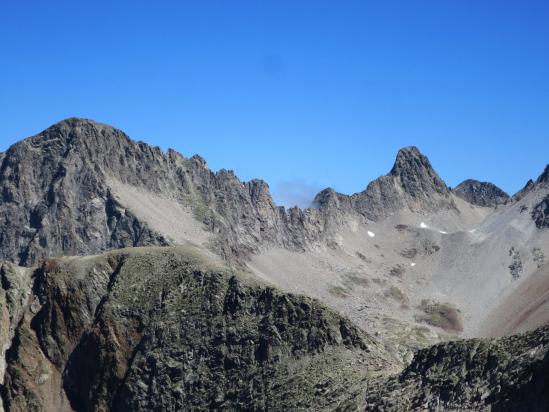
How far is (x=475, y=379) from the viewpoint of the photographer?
99062mm

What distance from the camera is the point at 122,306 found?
542 feet

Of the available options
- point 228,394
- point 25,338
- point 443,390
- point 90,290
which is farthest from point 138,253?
point 443,390

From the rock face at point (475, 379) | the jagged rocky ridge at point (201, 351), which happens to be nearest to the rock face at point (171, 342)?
the jagged rocky ridge at point (201, 351)

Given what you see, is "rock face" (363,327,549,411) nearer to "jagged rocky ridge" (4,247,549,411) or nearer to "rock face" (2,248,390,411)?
"jagged rocky ridge" (4,247,549,411)

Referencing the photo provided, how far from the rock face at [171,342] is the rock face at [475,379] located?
1401cm

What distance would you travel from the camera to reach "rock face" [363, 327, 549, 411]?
8994 cm

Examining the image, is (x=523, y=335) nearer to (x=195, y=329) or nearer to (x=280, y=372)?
(x=280, y=372)

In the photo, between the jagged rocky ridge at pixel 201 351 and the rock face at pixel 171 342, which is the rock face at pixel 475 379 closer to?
the jagged rocky ridge at pixel 201 351

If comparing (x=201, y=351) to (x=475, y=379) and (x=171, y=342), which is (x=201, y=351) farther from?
(x=475, y=379)

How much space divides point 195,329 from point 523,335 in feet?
215

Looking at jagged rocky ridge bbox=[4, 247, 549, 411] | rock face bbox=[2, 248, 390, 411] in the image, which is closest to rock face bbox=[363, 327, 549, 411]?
jagged rocky ridge bbox=[4, 247, 549, 411]

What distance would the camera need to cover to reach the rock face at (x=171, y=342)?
13300 cm

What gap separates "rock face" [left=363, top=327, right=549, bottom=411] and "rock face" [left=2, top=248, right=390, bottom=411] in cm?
1401

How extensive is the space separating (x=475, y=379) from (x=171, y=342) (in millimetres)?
67091
